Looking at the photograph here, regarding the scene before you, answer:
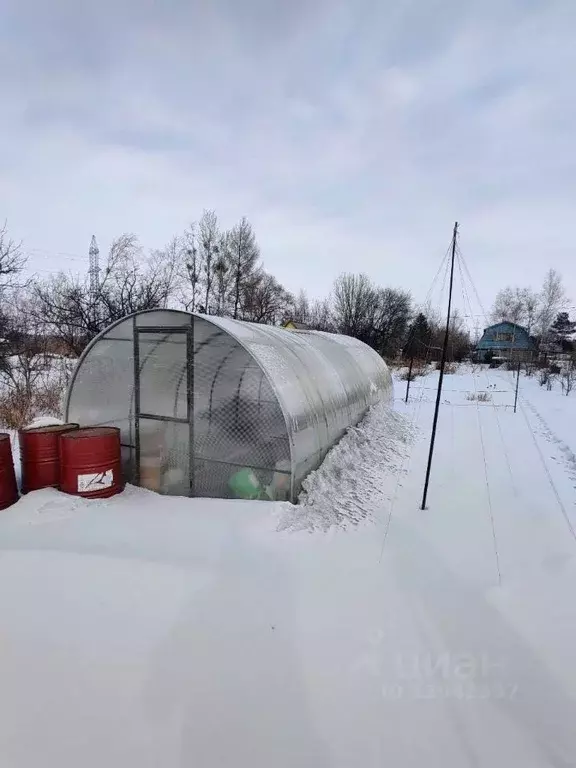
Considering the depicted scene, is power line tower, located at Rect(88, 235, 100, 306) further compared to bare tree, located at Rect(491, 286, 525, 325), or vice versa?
bare tree, located at Rect(491, 286, 525, 325)

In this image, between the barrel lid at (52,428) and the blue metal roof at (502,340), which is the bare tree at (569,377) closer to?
the blue metal roof at (502,340)

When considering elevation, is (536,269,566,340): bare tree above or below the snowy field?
above

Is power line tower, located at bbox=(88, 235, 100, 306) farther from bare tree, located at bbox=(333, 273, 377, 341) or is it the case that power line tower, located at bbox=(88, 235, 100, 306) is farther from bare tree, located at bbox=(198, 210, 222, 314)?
bare tree, located at bbox=(333, 273, 377, 341)

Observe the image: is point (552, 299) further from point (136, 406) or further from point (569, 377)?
point (136, 406)

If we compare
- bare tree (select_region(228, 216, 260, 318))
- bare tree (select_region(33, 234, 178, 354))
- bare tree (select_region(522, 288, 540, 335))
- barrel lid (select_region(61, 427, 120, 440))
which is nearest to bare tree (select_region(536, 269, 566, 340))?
bare tree (select_region(522, 288, 540, 335))

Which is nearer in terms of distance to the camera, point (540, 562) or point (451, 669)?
point (451, 669)

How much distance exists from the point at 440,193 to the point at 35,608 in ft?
31.7

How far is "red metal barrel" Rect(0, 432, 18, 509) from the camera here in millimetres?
4707

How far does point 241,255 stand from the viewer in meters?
27.4

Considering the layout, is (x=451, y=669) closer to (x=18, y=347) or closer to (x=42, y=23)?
(x=42, y=23)

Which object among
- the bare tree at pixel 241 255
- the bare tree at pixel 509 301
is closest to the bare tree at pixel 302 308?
the bare tree at pixel 241 255

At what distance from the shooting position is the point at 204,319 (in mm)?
5035

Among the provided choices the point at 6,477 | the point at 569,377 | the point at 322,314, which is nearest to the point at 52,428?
the point at 6,477

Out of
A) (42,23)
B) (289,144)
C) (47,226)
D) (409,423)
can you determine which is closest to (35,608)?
(42,23)
